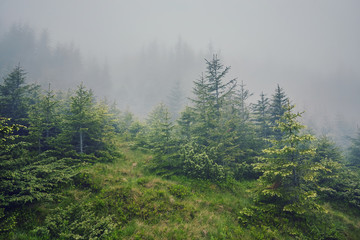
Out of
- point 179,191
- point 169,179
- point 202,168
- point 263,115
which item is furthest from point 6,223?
point 263,115

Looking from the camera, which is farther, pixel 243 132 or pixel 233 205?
pixel 243 132

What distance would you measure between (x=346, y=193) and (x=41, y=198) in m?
19.0

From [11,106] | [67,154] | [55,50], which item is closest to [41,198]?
[67,154]

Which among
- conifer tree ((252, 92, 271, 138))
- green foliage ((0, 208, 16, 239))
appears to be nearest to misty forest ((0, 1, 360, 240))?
green foliage ((0, 208, 16, 239))

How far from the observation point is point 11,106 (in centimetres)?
1434

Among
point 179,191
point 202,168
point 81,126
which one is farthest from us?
point 81,126

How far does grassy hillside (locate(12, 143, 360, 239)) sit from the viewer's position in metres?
5.95

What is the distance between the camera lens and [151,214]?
24.4 ft

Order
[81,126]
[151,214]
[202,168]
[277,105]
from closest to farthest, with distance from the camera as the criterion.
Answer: [151,214]
[202,168]
[81,126]
[277,105]

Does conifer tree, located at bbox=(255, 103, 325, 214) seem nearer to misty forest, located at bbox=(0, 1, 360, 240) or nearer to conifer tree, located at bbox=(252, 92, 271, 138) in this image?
misty forest, located at bbox=(0, 1, 360, 240)

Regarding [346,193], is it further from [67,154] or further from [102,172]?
[67,154]

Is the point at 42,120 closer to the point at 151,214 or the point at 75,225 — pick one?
the point at 75,225

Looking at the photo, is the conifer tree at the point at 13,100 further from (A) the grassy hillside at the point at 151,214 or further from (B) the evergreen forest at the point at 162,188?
(A) the grassy hillside at the point at 151,214

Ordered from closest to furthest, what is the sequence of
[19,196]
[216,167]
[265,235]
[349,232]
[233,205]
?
[19,196] → [265,235] → [349,232] → [233,205] → [216,167]
